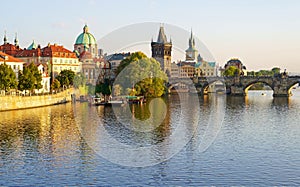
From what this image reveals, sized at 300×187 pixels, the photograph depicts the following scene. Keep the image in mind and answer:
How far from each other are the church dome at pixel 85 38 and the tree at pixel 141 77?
63.7 m

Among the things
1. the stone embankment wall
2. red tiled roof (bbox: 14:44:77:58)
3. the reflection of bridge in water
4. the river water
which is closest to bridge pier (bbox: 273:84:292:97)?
the reflection of bridge in water

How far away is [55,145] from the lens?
136 ft

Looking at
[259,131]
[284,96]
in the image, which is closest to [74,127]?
[259,131]

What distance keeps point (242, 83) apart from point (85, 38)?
70219 millimetres

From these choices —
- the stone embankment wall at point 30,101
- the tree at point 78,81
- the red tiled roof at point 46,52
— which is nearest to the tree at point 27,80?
the stone embankment wall at point 30,101

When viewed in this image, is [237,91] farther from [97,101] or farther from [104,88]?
[97,101]

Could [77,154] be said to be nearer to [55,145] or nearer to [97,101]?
[55,145]

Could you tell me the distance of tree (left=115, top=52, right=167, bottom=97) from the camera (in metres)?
112

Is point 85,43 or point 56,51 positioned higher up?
point 85,43

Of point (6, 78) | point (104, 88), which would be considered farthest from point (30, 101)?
point (104, 88)

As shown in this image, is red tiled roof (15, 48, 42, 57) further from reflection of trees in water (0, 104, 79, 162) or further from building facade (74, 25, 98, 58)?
reflection of trees in water (0, 104, 79, 162)

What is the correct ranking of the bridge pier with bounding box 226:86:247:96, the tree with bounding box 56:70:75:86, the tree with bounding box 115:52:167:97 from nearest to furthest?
1. the tree with bounding box 115:52:167:97
2. the tree with bounding box 56:70:75:86
3. the bridge pier with bounding box 226:86:247:96

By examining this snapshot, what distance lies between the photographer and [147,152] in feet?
128

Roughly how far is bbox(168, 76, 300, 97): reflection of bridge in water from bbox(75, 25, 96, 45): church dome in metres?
47.5
